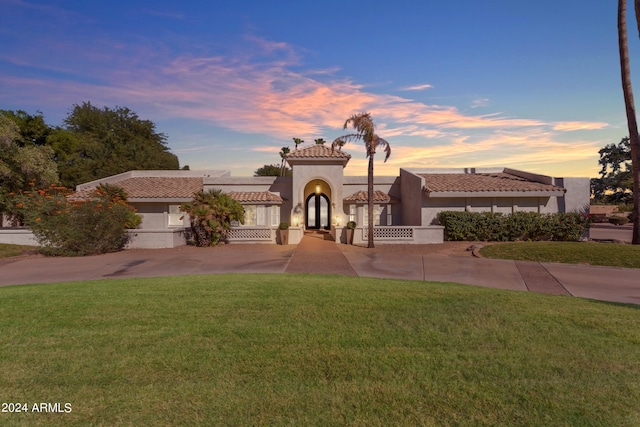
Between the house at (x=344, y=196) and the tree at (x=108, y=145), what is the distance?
1661 cm

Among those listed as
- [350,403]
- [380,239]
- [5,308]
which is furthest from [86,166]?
[350,403]

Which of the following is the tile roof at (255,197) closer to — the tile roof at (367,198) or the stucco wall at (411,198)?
the tile roof at (367,198)

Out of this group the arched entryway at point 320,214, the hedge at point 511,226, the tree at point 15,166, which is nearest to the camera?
the hedge at point 511,226

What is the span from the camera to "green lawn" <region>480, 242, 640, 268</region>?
46.5 ft

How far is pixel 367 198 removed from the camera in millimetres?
25906

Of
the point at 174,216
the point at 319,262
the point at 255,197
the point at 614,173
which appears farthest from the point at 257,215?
the point at 614,173

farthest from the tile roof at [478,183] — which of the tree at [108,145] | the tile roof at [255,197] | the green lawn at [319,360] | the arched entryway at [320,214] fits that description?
the tree at [108,145]

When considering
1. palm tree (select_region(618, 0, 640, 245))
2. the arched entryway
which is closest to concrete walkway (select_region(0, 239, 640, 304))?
palm tree (select_region(618, 0, 640, 245))

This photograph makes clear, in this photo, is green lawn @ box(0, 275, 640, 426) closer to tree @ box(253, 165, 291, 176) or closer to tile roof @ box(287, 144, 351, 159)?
tile roof @ box(287, 144, 351, 159)

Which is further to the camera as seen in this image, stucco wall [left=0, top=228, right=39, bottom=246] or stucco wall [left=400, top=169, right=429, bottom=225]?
stucco wall [left=400, top=169, right=429, bottom=225]

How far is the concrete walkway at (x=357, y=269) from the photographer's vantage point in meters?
10.3

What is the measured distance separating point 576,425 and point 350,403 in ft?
6.54

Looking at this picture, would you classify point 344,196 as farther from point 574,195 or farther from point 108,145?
point 108,145

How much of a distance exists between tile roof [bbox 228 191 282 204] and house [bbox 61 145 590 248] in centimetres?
7
